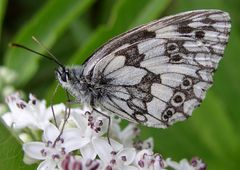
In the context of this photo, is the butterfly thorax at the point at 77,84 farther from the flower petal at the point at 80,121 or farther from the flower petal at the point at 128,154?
the flower petal at the point at 128,154

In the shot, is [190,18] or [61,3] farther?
[61,3]

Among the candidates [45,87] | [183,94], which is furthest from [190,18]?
[45,87]

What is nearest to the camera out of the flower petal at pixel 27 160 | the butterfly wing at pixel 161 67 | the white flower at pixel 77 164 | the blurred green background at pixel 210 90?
the white flower at pixel 77 164

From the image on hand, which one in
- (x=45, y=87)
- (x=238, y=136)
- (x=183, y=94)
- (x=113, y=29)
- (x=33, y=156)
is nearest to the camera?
(x=33, y=156)

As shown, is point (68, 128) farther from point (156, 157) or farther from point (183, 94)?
point (183, 94)

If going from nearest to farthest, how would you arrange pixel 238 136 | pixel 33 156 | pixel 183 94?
pixel 33 156, pixel 183 94, pixel 238 136

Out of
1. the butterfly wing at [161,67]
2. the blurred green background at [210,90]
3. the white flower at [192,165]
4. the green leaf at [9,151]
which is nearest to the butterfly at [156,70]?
the butterfly wing at [161,67]

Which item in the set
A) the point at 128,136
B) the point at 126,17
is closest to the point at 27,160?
the point at 128,136
